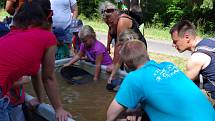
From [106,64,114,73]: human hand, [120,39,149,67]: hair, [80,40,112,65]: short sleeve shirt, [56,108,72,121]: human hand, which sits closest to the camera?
[120,39,149,67]: hair

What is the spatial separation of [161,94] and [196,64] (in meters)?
1.09

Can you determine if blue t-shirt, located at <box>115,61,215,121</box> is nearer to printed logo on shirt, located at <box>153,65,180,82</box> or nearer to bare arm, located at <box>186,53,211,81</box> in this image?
printed logo on shirt, located at <box>153,65,180,82</box>

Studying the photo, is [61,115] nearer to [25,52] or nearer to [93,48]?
[25,52]

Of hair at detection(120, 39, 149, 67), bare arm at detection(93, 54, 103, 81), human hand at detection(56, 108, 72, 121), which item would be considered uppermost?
hair at detection(120, 39, 149, 67)

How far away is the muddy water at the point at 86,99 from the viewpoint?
15.1ft

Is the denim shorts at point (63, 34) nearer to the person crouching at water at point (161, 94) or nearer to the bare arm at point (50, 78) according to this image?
the bare arm at point (50, 78)

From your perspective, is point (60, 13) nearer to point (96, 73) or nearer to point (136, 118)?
point (96, 73)

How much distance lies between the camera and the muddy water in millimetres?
4602

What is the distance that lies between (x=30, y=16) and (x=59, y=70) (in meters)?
3.45

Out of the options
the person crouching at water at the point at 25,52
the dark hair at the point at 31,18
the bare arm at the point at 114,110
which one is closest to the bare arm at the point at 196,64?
the bare arm at the point at 114,110

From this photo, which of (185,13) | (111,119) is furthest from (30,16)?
(185,13)

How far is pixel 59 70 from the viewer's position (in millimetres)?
6332

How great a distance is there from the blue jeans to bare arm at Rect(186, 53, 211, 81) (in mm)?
1549

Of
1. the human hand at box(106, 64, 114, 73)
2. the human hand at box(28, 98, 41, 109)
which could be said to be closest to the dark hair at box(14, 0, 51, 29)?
the human hand at box(28, 98, 41, 109)
